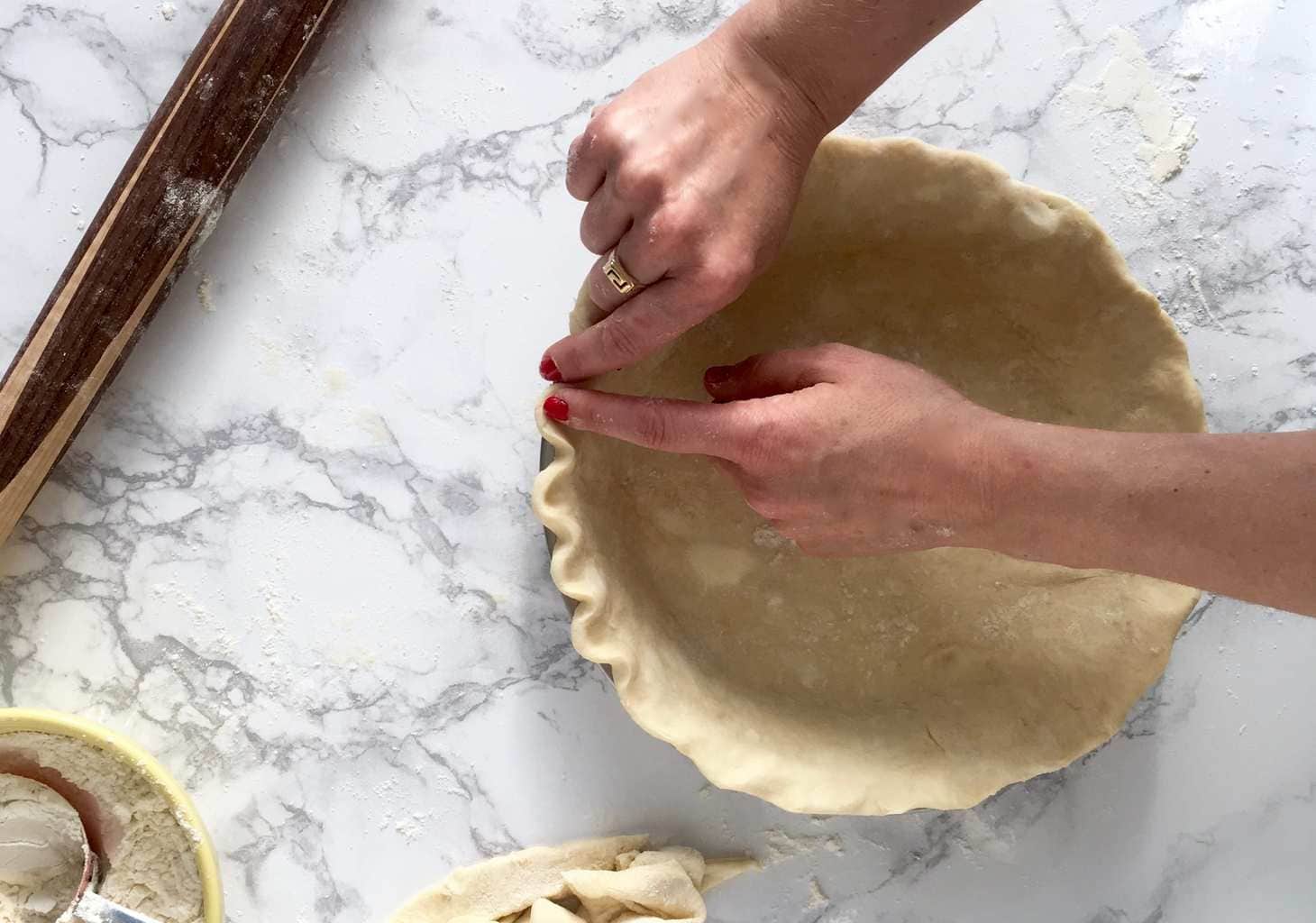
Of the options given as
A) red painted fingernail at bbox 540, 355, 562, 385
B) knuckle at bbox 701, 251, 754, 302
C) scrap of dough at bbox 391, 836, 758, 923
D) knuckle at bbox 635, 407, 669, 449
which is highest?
knuckle at bbox 701, 251, 754, 302

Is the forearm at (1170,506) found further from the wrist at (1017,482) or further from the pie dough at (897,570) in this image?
the pie dough at (897,570)

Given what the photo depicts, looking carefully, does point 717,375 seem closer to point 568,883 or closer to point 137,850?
point 568,883

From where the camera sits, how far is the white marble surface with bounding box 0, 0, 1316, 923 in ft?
3.78

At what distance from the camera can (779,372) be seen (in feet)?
3.18

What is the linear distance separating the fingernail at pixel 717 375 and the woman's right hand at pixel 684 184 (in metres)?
0.09

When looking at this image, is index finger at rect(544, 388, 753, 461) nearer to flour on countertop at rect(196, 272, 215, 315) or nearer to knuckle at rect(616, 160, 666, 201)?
knuckle at rect(616, 160, 666, 201)

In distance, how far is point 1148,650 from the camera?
3.42 ft

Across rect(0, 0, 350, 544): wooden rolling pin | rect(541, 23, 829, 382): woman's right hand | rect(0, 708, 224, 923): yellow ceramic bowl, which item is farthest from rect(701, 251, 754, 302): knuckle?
rect(0, 708, 224, 923): yellow ceramic bowl

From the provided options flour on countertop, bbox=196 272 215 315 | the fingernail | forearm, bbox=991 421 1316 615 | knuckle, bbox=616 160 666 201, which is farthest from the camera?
flour on countertop, bbox=196 272 215 315

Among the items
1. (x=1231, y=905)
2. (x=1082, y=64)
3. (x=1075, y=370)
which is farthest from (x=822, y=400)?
(x=1231, y=905)

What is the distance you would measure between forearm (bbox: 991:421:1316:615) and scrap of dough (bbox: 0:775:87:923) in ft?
3.28

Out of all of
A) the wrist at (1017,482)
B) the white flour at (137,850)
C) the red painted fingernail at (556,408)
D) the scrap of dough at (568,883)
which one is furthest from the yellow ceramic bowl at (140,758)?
the wrist at (1017,482)

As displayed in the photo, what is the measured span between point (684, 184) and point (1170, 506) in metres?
0.47

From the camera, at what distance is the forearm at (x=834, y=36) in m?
0.88
